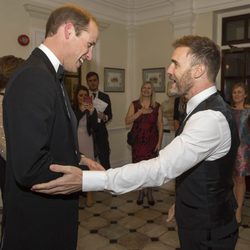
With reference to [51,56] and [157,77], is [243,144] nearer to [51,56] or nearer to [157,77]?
[157,77]

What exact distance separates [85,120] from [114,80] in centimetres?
→ 201

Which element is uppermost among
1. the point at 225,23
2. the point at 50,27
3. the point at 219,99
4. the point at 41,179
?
the point at 225,23

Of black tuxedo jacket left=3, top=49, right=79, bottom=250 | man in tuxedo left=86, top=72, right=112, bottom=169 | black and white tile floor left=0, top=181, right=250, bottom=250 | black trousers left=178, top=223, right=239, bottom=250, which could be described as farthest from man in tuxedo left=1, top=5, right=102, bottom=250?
man in tuxedo left=86, top=72, right=112, bottom=169

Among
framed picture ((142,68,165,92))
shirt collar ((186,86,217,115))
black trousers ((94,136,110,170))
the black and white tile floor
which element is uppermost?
framed picture ((142,68,165,92))

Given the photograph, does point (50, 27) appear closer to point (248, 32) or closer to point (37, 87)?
point (37, 87)

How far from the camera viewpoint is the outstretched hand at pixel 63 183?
105cm

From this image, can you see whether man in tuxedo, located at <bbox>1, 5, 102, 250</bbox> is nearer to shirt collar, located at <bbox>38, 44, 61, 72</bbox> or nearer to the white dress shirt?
shirt collar, located at <bbox>38, 44, 61, 72</bbox>

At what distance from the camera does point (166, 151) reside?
3.92ft

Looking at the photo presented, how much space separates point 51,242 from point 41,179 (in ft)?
1.14

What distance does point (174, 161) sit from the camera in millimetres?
1169

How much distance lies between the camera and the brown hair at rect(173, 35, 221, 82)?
131 cm

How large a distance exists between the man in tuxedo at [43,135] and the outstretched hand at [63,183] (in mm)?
23

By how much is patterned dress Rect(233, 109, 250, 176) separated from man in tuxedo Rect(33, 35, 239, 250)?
2.12 m

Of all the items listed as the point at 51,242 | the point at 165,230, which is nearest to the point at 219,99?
the point at 51,242
